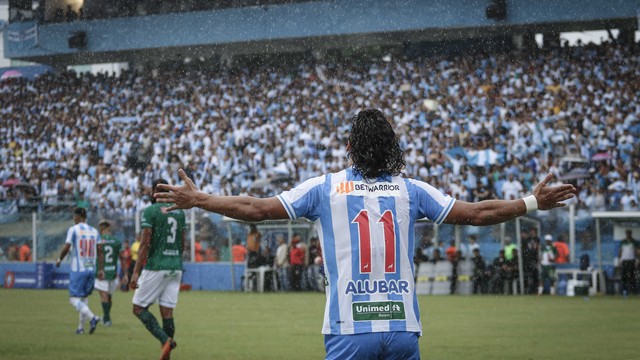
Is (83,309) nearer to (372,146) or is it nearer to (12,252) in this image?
(372,146)

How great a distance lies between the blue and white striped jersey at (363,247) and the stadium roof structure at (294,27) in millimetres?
34245

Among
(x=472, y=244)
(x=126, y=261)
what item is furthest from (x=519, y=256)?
(x=126, y=261)

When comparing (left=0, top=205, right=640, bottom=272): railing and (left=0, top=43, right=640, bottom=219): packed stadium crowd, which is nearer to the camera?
(left=0, top=205, right=640, bottom=272): railing

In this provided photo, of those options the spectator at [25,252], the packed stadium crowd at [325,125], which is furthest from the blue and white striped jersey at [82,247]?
the spectator at [25,252]

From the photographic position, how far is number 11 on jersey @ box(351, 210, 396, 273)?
509 centimetres

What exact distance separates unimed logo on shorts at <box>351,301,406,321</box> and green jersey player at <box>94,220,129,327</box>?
41.7 ft

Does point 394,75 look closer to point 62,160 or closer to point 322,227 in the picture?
point 62,160

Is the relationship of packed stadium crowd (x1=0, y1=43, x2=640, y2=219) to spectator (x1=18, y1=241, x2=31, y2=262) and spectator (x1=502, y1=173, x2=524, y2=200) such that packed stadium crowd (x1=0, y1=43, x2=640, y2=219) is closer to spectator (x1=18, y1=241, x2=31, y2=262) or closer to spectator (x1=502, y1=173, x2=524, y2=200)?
spectator (x1=502, y1=173, x2=524, y2=200)

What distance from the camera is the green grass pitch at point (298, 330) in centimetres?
1305

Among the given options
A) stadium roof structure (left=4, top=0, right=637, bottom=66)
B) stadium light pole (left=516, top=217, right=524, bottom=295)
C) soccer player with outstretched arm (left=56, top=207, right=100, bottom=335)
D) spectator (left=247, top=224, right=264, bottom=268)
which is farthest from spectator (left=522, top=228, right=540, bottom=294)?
stadium roof structure (left=4, top=0, right=637, bottom=66)

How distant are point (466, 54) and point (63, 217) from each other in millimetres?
17216

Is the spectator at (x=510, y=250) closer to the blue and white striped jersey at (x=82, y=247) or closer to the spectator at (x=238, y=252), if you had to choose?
the spectator at (x=238, y=252)

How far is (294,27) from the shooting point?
43188 millimetres

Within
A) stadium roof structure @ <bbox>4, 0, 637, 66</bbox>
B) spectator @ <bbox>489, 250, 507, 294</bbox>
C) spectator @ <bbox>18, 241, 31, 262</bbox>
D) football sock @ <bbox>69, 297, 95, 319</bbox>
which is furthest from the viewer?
stadium roof structure @ <bbox>4, 0, 637, 66</bbox>
